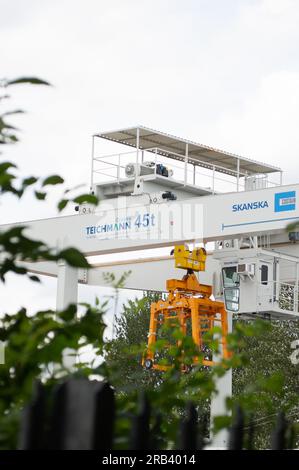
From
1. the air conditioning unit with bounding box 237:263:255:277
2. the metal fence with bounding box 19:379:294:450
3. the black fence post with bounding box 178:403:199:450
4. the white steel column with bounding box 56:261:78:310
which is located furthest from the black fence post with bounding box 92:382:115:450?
the white steel column with bounding box 56:261:78:310

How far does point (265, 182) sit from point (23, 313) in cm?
2186

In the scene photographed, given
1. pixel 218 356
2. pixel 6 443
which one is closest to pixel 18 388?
pixel 6 443

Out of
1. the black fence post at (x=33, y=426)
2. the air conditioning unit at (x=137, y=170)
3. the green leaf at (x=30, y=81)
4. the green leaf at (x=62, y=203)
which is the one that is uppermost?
the air conditioning unit at (x=137, y=170)

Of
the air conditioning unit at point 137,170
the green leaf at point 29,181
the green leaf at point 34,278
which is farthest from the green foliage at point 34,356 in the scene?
the air conditioning unit at point 137,170

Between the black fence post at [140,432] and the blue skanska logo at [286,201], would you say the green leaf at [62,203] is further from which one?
the blue skanska logo at [286,201]

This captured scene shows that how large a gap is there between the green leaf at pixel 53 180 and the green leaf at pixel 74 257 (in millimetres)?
345

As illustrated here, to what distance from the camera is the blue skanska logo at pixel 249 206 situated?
20.3m

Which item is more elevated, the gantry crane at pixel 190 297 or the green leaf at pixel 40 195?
the gantry crane at pixel 190 297

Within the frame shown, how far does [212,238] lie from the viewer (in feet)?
69.6

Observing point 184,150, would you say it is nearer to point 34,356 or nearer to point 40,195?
point 40,195

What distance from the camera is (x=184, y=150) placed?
77.6 feet

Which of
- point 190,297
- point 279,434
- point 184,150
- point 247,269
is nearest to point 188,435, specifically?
point 279,434

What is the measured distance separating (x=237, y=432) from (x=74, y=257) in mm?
407
